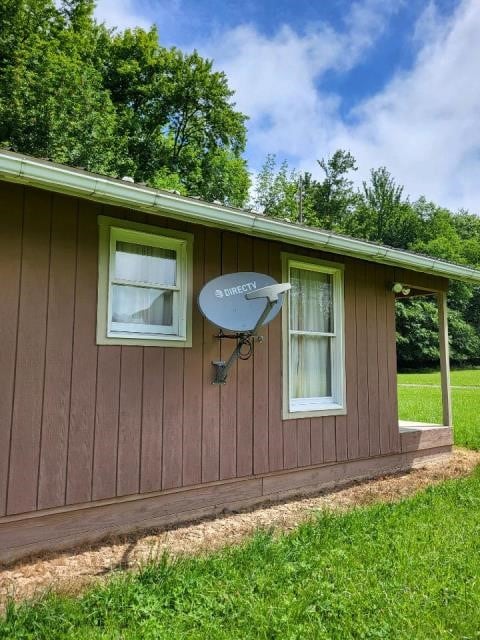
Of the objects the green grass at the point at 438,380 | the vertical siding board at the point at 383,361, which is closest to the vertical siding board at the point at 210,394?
the vertical siding board at the point at 383,361

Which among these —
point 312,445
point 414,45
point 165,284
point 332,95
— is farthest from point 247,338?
point 332,95

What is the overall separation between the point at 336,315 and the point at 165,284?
1.99 metres

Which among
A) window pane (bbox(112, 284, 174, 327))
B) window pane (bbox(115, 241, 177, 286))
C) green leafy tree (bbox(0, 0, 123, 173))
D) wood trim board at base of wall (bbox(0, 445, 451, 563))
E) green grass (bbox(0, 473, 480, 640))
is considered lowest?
green grass (bbox(0, 473, 480, 640))

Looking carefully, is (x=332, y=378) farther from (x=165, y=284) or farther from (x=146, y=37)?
(x=146, y=37)

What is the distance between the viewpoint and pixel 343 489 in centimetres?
464

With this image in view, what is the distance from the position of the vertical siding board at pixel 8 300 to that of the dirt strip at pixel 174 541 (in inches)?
18.1

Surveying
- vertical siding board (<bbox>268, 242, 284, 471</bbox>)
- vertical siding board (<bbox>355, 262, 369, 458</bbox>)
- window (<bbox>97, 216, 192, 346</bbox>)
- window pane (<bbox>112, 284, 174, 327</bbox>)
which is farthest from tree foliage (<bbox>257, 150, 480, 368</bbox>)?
window pane (<bbox>112, 284, 174, 327</bbox>)

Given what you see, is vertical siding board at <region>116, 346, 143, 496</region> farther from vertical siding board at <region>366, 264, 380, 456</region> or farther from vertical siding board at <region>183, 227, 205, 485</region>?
vertical siding board at <region>366, 264, 380, 456</region>

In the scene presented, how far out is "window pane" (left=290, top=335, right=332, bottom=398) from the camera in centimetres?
460

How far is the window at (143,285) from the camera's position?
3.41 m

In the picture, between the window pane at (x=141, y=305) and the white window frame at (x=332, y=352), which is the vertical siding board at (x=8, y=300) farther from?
the white window frame at (x=332, y=352)

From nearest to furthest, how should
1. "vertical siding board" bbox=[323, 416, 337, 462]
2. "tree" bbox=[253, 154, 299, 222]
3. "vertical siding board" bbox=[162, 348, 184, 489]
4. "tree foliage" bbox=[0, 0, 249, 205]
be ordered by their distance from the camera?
"vertical siding board" bbox=[162, 348, 184, 489], "vertical siding board" bbox=[323, 416, 337, 462], "tree foliage" bbox=[0, 0, 249, 205], "tree" bbox=[253, 154, 299, 222]

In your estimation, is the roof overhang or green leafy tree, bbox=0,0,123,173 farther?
green leafy tree, bbox=0,0,123,173

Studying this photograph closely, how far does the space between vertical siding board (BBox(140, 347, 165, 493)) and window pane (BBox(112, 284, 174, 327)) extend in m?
0.25
